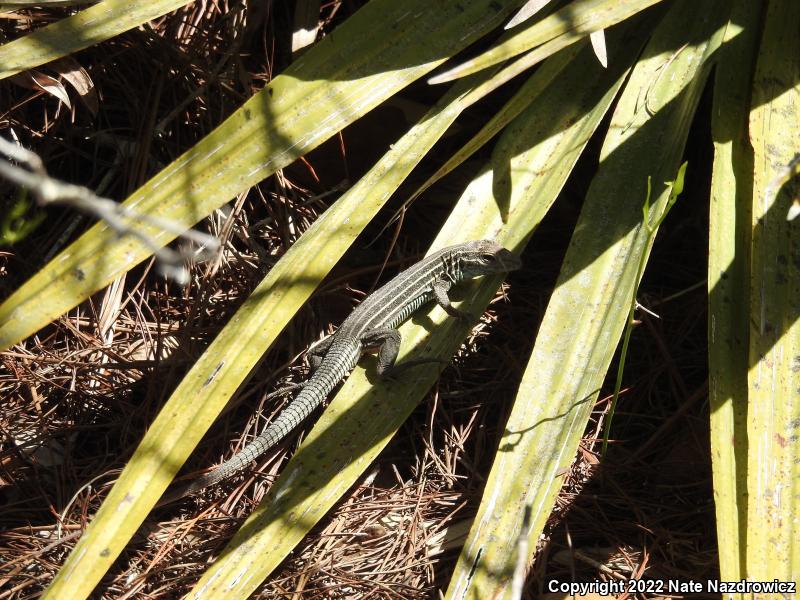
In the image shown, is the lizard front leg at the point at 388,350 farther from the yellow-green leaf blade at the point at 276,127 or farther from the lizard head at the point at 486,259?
the yellow-green leaf blade at the point at 276,127

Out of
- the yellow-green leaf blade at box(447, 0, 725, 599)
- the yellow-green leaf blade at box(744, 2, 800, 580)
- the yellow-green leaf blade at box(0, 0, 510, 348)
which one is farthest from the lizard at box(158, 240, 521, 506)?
the yellow-green leaf blade at box(744, 2, 800, 580)

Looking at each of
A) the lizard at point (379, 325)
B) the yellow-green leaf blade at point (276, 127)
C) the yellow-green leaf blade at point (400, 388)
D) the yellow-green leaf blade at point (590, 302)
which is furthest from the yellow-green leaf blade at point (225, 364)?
the yellow-green leaf blade at point (590, 302)

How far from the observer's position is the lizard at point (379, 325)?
2.62 metres

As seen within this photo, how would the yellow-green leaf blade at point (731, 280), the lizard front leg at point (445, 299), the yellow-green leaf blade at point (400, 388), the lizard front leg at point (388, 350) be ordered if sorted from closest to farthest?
the yellow-green leaf blade at point (731, 280) < the yellow-green leaf blade at point (400, 388) < the lizard front leg at point (388, 350) < the lizard front leg at point (445, 299)

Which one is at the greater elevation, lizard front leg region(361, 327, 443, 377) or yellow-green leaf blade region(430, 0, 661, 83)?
yellow-green leaf blade region(430, 0, 661, 83)

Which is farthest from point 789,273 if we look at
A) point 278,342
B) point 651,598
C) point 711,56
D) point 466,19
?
point 278,342

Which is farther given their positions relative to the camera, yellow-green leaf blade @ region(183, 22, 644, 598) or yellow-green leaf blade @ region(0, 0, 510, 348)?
yellow-green leaf blade @ region(183, 22, 644, 598)

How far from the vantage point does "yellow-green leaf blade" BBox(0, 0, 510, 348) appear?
77.2 inches

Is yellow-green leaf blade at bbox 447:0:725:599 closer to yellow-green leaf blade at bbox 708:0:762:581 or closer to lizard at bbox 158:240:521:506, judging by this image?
yellow-green leaf blade at bbox 708:0:762:581

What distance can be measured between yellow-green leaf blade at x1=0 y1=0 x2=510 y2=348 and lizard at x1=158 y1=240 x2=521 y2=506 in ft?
2.33

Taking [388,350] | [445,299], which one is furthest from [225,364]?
[445,299]

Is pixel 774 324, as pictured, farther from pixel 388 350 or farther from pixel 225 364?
pixel 225 364

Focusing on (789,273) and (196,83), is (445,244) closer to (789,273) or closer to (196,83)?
(789,273)

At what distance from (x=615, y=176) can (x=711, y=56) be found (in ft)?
1.77
